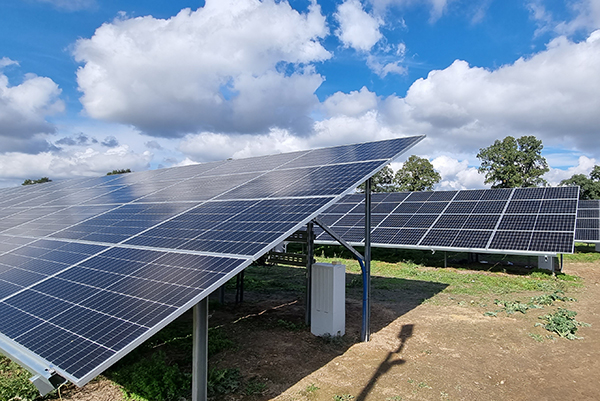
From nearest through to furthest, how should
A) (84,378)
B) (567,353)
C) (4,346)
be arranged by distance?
(84,378), (4,346), (567,353)

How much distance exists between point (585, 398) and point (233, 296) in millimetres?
10525

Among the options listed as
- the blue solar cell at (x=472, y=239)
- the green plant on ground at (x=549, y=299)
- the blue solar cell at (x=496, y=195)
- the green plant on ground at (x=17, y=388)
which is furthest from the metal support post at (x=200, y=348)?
the blue solar cell at (x=496, y=195)

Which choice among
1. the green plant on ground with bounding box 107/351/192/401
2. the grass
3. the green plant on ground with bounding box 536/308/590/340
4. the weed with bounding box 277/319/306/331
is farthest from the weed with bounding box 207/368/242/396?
the grass

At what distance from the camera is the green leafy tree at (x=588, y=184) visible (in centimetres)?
5062

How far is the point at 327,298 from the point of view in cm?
957

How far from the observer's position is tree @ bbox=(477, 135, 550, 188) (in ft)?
164

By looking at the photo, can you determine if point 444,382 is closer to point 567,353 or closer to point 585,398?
point 585,398

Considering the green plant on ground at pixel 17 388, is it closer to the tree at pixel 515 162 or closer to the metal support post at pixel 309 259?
the metal support post at pixel 309 259

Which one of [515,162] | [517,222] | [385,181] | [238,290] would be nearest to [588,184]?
[515,162]

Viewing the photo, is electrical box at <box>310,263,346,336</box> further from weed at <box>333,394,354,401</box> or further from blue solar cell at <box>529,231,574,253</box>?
blue solar cell at <box>529,231,574,253</box>

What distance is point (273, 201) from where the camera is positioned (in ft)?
27.4

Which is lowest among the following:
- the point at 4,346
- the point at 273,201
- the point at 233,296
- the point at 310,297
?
the point at 233,296

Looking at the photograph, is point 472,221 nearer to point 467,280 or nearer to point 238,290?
point 467,280

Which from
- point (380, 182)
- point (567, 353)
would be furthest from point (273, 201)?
point (380, 182)
